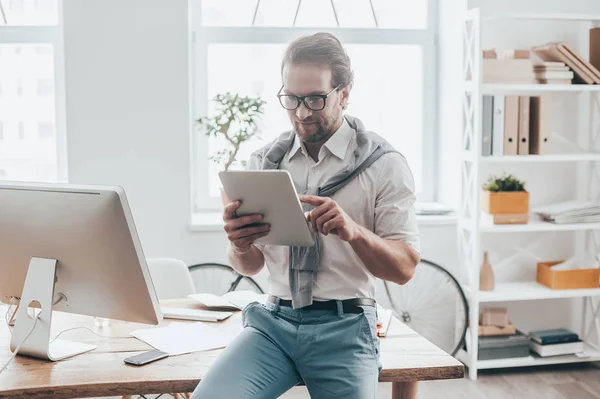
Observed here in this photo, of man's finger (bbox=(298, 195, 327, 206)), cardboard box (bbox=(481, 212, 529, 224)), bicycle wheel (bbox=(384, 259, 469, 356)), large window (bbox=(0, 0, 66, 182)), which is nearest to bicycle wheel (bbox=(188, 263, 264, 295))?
bicycle wheel (bbox=(384, 259, 469, 356))

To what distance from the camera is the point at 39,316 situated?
1.91 m

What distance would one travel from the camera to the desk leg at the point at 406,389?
1914mm

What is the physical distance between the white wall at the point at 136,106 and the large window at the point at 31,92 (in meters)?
0.30

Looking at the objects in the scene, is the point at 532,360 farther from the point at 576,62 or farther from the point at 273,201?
the point at 273,201

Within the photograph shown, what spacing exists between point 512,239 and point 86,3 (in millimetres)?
2418

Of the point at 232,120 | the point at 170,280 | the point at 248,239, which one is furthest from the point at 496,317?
the point at 248,239

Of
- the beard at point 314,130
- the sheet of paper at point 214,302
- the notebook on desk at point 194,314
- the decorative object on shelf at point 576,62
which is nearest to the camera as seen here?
the beard at point 314,130

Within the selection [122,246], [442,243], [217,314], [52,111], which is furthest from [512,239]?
[122,246]

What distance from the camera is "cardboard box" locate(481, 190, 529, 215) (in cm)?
370

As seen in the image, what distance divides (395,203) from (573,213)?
6.80ft

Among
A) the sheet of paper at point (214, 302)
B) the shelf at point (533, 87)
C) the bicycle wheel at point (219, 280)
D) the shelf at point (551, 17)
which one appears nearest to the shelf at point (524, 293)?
the shelf at point (533, 87)

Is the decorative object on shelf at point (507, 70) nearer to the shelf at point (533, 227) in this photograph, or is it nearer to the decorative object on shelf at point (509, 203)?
the decorative object on shelf at point (509, 203)

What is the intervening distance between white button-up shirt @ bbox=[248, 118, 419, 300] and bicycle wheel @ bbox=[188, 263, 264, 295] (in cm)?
178

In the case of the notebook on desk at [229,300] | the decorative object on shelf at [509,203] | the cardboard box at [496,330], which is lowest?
the cardboard box at [496,330]
